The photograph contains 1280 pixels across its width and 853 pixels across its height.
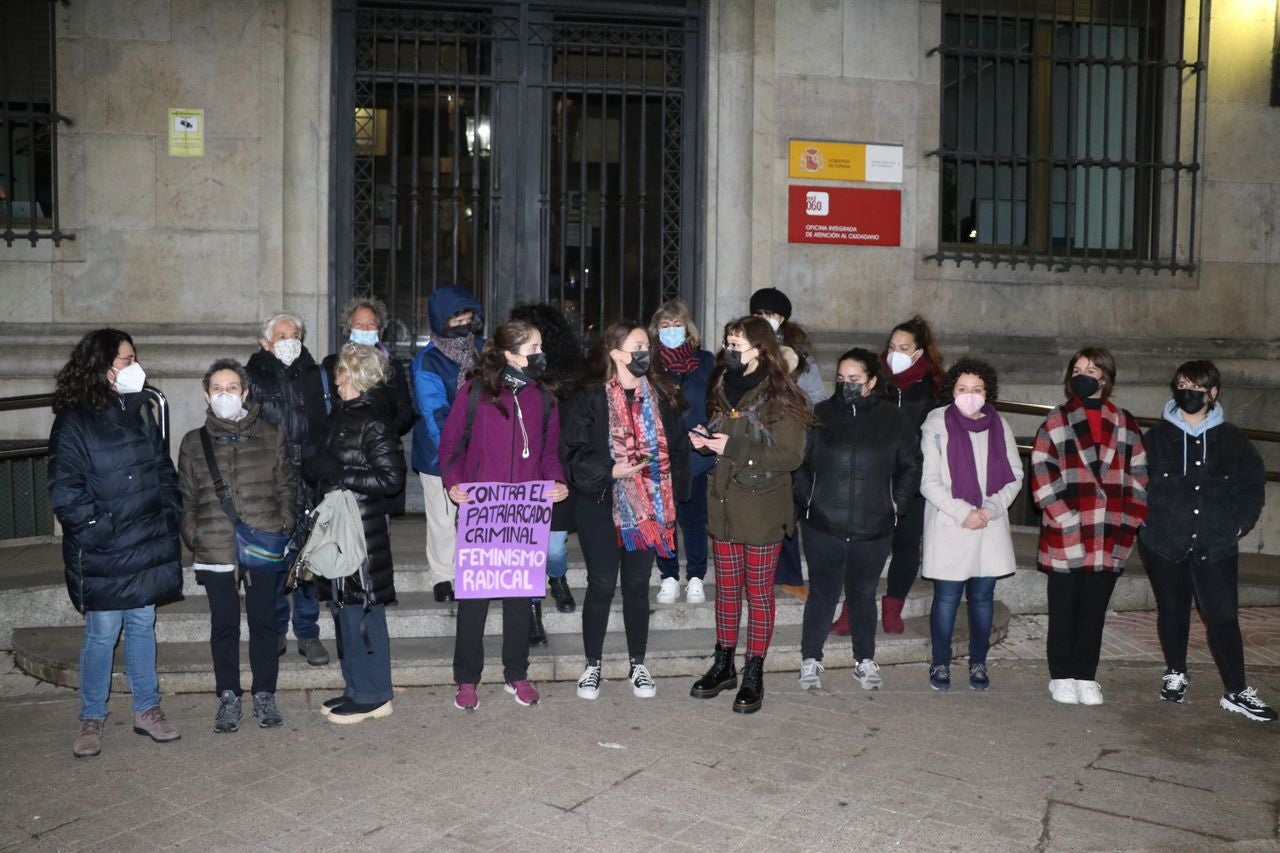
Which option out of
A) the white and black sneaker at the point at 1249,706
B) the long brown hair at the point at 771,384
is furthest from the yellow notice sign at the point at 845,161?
the white and black sneaker at the point at 1249,706

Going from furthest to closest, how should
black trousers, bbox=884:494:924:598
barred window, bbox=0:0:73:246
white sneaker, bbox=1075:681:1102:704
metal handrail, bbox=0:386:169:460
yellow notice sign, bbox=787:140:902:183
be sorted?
yellow notice sign, bbox=787:140:902:183 → barred window, bbox=0:0:73:246 → black trousers, bbox=884:494:924:598 → white sneaker, bbox=1075:681:1102:704 → metal handrail, bbox=0:386:169:460

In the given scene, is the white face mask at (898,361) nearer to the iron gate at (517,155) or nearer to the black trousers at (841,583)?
the black trousers at (841,583)

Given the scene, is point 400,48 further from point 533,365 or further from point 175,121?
point 533,365

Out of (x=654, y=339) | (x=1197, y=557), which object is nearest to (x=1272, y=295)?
(x=1197, y=557)

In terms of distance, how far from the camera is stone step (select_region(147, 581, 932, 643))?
7.11m

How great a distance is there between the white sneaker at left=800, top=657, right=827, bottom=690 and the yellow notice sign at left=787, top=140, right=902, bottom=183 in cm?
445

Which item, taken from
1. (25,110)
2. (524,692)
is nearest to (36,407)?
(25,110)

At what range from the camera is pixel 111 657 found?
577cm

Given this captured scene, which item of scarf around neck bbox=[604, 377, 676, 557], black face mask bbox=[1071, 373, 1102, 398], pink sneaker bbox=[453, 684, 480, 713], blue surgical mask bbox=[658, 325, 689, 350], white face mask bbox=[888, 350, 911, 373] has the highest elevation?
blue surgical mask bbox=[658, 325, 689, 350]

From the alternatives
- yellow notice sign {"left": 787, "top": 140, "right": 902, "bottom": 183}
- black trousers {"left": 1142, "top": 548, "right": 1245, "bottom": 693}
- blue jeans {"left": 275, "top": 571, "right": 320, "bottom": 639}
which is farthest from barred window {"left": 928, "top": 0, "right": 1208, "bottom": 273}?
blue jeans {"left": 275, "top": 571, "right": 320, "bottom": 639}

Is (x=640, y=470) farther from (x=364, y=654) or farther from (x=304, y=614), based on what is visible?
(x=304, y=614)

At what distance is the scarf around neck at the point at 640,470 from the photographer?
6.35m

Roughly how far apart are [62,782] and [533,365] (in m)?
2.74

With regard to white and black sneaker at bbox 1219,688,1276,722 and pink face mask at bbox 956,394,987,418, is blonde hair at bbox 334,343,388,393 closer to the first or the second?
pink face mask at bbox 956,394,987,418
